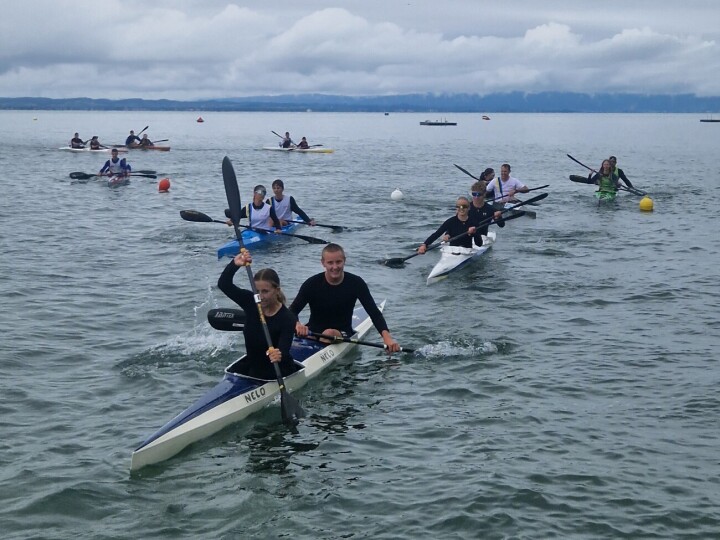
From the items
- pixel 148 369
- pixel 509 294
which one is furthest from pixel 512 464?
pixel 509 294

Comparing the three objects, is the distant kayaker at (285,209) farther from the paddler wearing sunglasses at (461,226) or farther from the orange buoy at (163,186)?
the orange buoy at (163,186)

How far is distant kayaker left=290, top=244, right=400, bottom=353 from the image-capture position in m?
11.3

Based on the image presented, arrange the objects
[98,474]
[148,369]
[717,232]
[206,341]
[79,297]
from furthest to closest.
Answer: [717,232] → [79,297] → [206,341] → [148,369] → [98,474]

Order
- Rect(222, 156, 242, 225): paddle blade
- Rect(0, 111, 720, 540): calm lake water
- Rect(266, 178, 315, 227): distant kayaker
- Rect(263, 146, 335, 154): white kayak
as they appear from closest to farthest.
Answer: Rect(0, 111, 720, 540): calm lake water < Rect(222, 156, 242, 225): paddle blade < Rect(266, 178, 315, 227): distant kayaker < Rect(263, 146, 335, 154): white kayak

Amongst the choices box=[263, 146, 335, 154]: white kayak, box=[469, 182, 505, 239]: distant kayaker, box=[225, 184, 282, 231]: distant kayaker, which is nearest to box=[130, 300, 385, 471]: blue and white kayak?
box=[469, 182, 505, 239]: distant kayaker

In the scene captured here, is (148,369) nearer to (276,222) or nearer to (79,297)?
(79,297)

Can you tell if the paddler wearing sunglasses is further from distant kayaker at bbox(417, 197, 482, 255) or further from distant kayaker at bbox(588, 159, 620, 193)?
distant kayaker at bbox(588, 159, 620, 193)

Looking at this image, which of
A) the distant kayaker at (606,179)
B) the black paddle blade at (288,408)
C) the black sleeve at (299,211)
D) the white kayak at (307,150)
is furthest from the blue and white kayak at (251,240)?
the white kayak at (307,150)

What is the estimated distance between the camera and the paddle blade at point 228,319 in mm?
10742

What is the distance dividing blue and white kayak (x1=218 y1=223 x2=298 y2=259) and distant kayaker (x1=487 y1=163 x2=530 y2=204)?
271 inches

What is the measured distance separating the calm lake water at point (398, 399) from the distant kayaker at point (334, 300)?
0.79 meters

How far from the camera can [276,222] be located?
22.8 meters

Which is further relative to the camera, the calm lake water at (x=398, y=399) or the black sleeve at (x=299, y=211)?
the black sleeve at (x=299, y=211)

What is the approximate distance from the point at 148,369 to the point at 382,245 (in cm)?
1207
